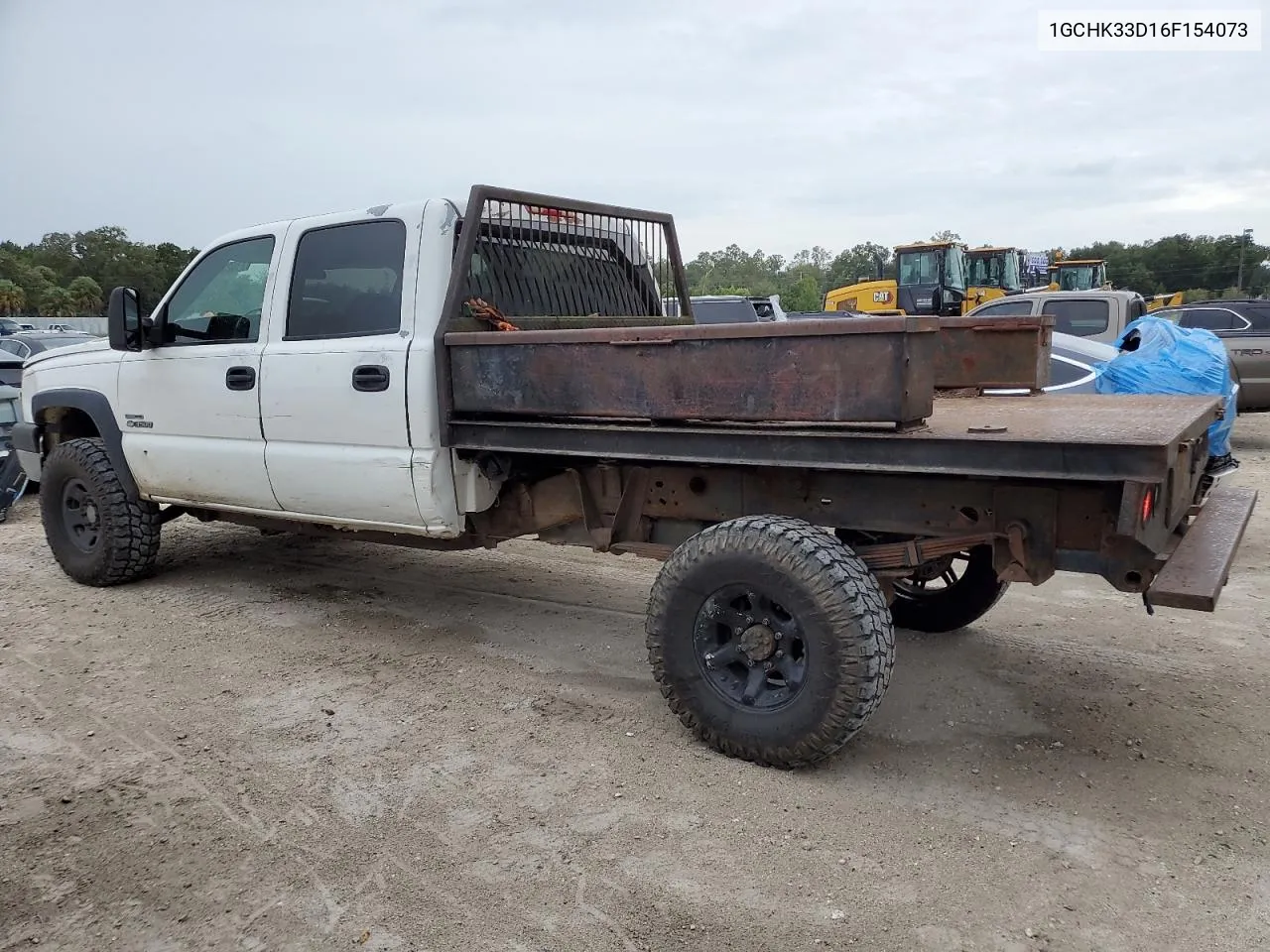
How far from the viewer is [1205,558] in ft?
10.5

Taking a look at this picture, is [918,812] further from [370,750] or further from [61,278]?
[61,278]

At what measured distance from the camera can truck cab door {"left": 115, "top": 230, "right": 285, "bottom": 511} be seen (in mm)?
5031

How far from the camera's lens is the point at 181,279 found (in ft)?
18.0

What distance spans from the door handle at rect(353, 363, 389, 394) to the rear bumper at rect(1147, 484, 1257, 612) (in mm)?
3133

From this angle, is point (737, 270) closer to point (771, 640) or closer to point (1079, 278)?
point (1079, 278)

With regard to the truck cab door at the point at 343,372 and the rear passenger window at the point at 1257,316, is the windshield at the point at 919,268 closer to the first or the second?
the rear passenger window at the point at 1257,316

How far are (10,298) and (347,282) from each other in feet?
177

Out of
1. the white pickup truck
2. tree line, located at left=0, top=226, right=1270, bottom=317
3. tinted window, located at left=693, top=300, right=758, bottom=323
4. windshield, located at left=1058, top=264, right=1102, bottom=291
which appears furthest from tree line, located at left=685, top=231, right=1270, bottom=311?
the white pickup truck

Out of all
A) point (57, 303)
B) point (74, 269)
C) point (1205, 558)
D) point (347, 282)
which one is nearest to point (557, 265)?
point (347, 282)

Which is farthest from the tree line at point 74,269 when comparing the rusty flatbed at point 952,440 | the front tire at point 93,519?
the rusty flatbed at point 952,440

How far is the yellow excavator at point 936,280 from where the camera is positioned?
22.4 meters

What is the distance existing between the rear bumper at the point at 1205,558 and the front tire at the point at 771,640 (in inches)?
34.1

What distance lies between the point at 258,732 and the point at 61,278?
219 feet

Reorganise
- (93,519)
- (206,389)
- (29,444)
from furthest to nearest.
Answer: (29,444), (93,519), (206,389)
